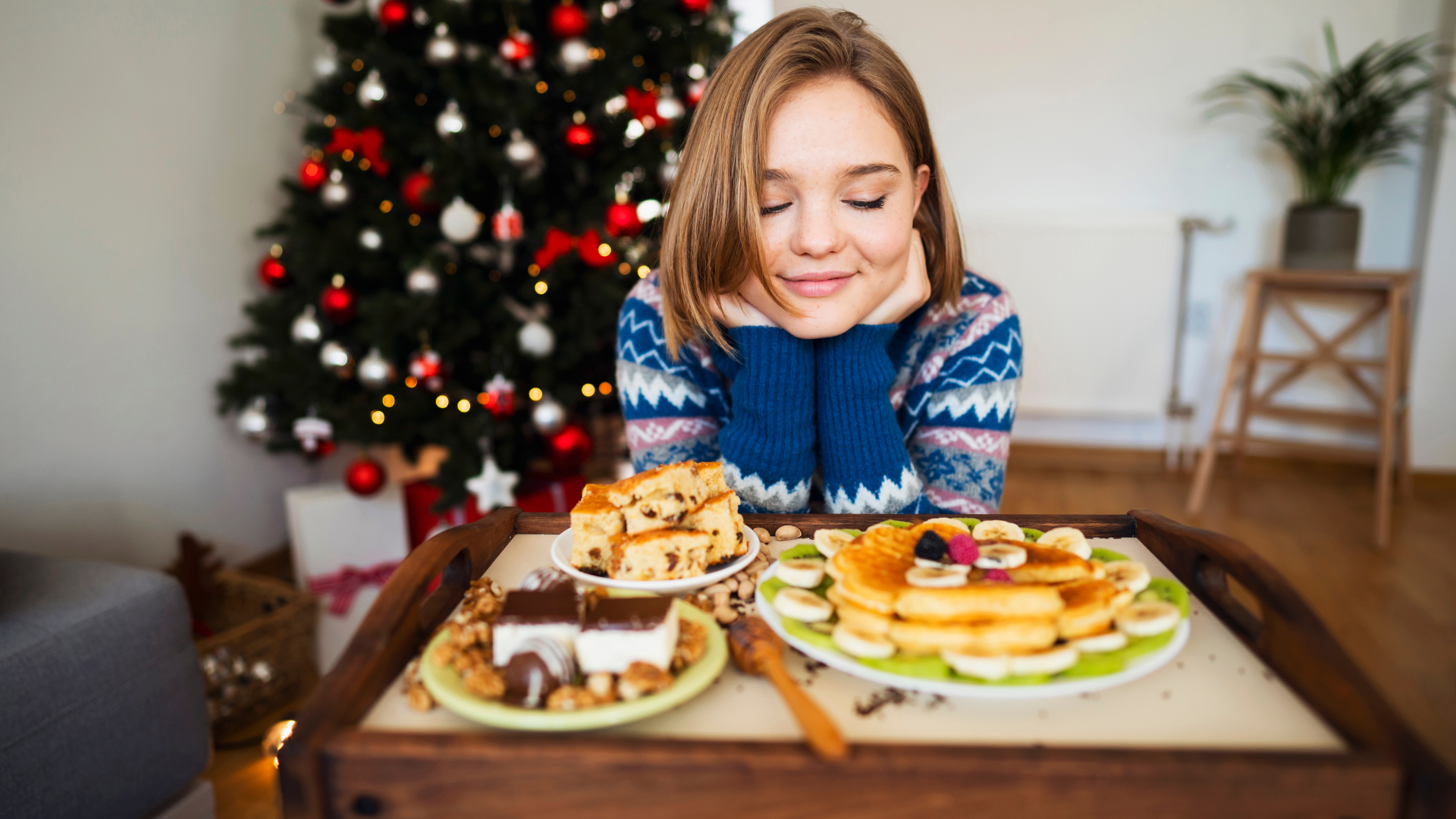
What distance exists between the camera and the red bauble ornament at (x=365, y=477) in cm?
185

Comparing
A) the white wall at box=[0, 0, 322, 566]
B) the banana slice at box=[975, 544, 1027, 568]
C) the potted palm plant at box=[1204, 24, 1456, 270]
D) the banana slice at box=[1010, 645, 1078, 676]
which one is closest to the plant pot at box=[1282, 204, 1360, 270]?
the potted palm plant at box=[1204, 24, 1456, 270]

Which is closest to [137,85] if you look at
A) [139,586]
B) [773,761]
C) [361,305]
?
[361,305]

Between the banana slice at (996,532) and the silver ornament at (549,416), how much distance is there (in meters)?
1.32

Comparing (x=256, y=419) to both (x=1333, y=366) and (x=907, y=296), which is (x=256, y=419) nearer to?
(x=907, y=296)

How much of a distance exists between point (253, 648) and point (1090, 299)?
2.89 meters

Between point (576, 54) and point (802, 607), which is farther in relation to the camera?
point (576, 54)

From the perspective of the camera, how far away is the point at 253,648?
5.16ft

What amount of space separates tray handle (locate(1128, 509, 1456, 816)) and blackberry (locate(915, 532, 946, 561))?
0.63 ft

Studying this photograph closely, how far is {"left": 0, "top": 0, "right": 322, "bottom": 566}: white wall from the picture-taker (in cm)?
154

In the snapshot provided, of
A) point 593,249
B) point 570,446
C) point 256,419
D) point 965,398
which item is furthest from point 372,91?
point 965,398

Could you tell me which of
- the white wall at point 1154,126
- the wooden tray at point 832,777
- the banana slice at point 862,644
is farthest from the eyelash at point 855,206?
the white wall at point 1154,126

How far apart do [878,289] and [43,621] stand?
113cm

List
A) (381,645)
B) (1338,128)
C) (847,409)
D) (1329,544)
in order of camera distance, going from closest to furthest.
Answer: (381,645) < (847,409) < (1329,544) < (1338,128)

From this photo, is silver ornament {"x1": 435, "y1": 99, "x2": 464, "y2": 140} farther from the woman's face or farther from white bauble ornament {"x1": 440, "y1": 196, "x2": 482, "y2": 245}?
the woman's face
